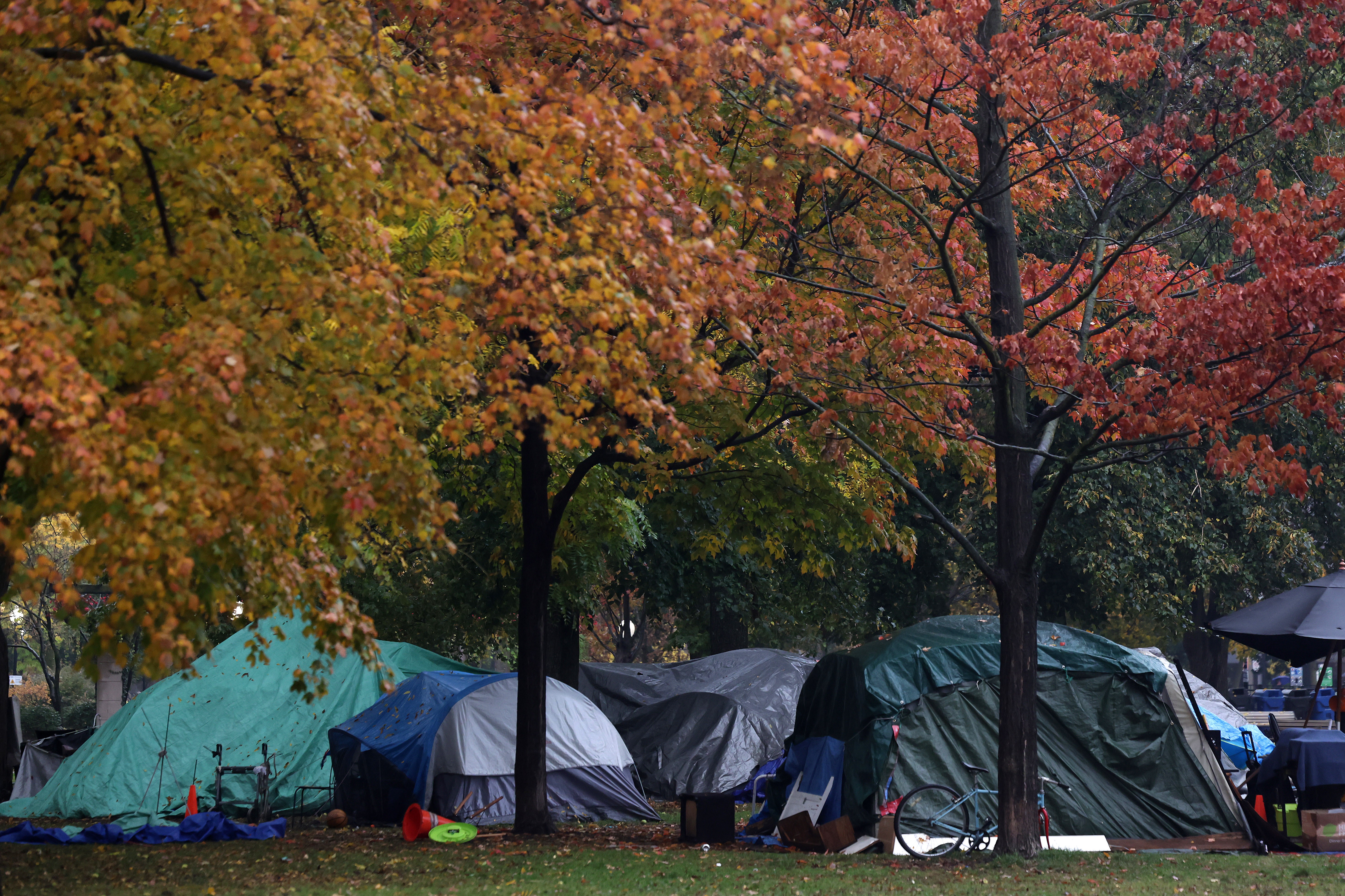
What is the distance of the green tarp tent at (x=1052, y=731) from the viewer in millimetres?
12570

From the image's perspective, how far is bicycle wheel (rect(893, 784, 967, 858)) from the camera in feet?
37.6

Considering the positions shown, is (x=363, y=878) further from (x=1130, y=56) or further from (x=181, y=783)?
(x=1130, y=56)

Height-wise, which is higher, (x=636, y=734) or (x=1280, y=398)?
(x=1280, y=398)

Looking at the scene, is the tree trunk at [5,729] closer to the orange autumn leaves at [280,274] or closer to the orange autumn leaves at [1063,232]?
the orange autumn leaves at [280,274]

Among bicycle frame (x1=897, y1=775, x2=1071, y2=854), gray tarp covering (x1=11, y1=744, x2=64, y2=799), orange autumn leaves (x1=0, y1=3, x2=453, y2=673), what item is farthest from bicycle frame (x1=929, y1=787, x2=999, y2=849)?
gray tarp covering (x1=11, y1=744, x2=64, y2=799)

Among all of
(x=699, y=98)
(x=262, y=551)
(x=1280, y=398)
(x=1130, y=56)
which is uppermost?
(x=1130, y=56)

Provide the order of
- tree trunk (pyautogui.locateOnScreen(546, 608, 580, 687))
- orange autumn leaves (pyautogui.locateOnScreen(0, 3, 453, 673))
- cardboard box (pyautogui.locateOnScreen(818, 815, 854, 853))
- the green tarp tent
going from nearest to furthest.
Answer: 1. orange autumn leaves (pyautogui.locateOnScreen(0, 3, 453, 673))
2. cardboard box (pyautogui.locateOnScreen(818, 815, 854, 853))
3. the green tarp tent
4. tree trunk (pyautogui.locateOnScreen(546, 608, 580, 687))

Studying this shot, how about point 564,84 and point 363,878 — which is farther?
point 363,878

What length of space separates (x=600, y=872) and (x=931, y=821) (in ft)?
11.6

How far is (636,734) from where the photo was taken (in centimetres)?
1873

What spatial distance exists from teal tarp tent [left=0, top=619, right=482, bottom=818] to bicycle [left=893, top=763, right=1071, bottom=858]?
765 centimetres

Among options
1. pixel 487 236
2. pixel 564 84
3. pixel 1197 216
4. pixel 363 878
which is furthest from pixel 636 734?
pixel 487 236

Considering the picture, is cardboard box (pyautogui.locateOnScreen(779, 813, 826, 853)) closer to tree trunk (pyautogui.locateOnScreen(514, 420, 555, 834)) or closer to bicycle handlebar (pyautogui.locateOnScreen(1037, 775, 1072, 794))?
bicycle handlebar (pyautogui.locateOnScreen(1037, 775, 1072, 794))

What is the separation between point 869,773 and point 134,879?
7.01 metres
